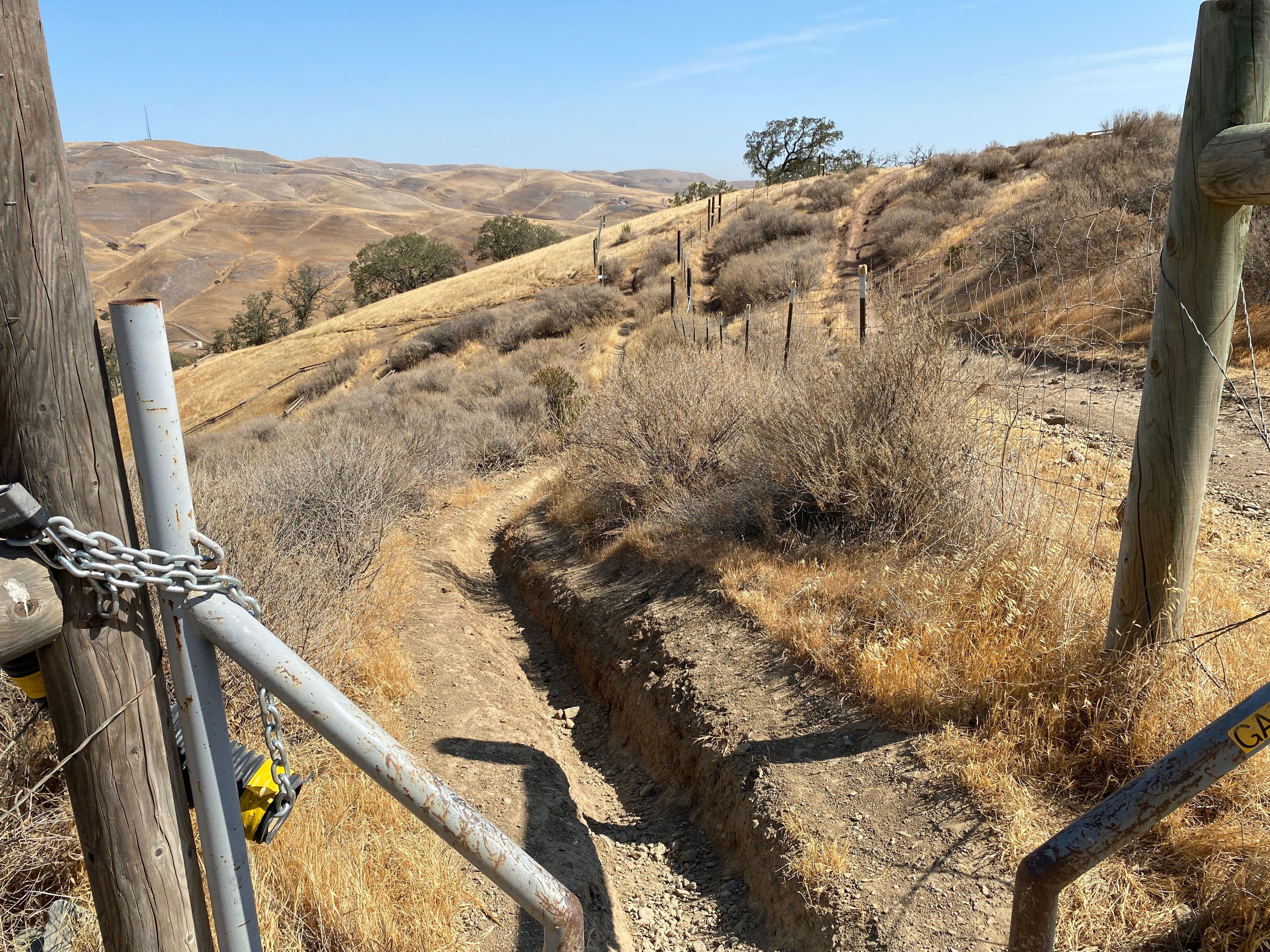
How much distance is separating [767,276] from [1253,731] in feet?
63.2

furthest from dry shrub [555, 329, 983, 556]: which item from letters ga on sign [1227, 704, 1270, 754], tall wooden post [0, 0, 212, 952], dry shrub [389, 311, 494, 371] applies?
dry shrub [389, 311, 494, 371]

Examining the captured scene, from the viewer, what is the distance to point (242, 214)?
10812cm

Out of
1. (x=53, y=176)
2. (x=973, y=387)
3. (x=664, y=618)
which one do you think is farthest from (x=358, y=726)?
(x=973, y=387)

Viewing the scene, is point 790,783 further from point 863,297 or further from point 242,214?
point 242,214

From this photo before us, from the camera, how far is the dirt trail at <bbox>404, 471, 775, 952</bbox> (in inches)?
139

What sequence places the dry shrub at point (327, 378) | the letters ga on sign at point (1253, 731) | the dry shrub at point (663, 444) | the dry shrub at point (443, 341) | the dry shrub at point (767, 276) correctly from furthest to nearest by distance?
the dry shrub at point (327, 378), the dry shrub at point (443, 341), the dry shrub at point (767, 276), the dry shrub at point (663, 444), the letters ga on sign at point (1253, 731)

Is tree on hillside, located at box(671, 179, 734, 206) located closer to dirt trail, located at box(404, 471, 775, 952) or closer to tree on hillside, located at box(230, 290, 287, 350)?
tree on hillside, located at box(230, 290, 287, 350)

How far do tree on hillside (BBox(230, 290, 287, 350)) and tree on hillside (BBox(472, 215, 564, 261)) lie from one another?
1280cm

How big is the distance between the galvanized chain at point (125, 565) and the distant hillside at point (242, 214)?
4766 centimetres

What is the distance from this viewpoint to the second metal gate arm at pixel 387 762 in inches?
58.9

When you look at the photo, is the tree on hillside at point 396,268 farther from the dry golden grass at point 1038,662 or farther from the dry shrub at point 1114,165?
the dry golden grass at point 1038,662

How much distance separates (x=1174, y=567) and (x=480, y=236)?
49463mm

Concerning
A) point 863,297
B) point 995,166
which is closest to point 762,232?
point 995,166

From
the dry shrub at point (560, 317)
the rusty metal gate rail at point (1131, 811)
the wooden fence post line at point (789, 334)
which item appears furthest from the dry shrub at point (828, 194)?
the rusty metal gate rail at point (1131, 811)
